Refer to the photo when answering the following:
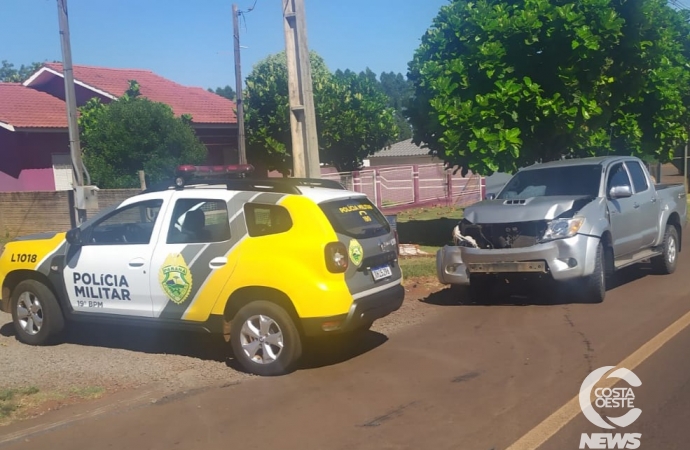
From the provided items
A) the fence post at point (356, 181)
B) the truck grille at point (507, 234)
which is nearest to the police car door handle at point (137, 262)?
the truck grille at point (507, 234)

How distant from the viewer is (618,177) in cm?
1087

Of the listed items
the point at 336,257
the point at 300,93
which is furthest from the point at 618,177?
the point at 336,257

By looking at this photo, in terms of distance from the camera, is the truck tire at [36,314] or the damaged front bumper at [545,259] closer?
the truck tire at [36,314]

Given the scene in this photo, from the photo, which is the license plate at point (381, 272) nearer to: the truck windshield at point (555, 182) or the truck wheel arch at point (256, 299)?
the truck wheel arch at point (256, 299)

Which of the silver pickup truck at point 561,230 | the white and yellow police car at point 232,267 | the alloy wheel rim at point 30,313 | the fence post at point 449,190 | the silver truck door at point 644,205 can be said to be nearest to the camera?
the white and yellow police car at point 232,267

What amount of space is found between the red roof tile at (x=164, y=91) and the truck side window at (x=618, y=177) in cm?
1946

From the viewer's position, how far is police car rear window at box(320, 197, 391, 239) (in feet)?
23.3

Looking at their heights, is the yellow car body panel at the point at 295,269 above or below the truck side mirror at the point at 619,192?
below

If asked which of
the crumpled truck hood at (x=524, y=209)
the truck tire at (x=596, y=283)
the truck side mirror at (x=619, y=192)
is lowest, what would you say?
the truck tire at (x=596, y=283)

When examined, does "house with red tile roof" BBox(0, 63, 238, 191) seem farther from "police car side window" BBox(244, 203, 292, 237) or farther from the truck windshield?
"police car side window" BBox(244, 203, 292, 237)

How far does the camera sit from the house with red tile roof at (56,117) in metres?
23.9

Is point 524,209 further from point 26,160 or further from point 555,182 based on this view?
point 26,160

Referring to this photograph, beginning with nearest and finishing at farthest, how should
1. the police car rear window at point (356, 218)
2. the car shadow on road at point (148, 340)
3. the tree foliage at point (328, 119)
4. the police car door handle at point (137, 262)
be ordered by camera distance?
the police car rear window at point (356, 218)
the police car door handle at point (137, 262)
the car shadow on road at point (148, 340)
the tree foliage at point (328, 119)

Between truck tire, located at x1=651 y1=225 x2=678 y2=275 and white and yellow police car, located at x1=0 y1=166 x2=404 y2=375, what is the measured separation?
5.85 metres
